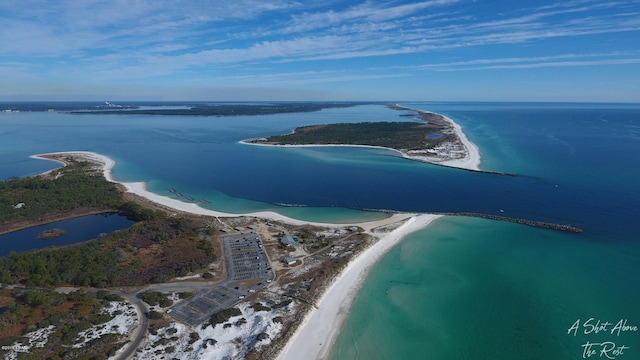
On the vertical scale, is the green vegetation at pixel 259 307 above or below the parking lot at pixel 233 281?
below

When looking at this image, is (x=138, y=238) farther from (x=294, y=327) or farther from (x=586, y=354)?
(x=586, y=354)

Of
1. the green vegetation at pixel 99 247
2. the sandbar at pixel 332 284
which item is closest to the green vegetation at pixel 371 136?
the sandbar at pixel 332 284

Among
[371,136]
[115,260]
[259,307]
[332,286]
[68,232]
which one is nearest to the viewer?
[259,307]

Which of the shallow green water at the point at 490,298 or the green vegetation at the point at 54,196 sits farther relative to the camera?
the green vegetation at the point at 54,196

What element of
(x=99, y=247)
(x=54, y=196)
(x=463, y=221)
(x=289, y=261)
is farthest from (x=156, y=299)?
(x=54, y=196)

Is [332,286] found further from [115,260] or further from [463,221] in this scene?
[463,221]

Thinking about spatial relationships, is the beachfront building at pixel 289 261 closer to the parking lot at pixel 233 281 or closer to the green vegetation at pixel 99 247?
the parking lot at pixel 233 281
